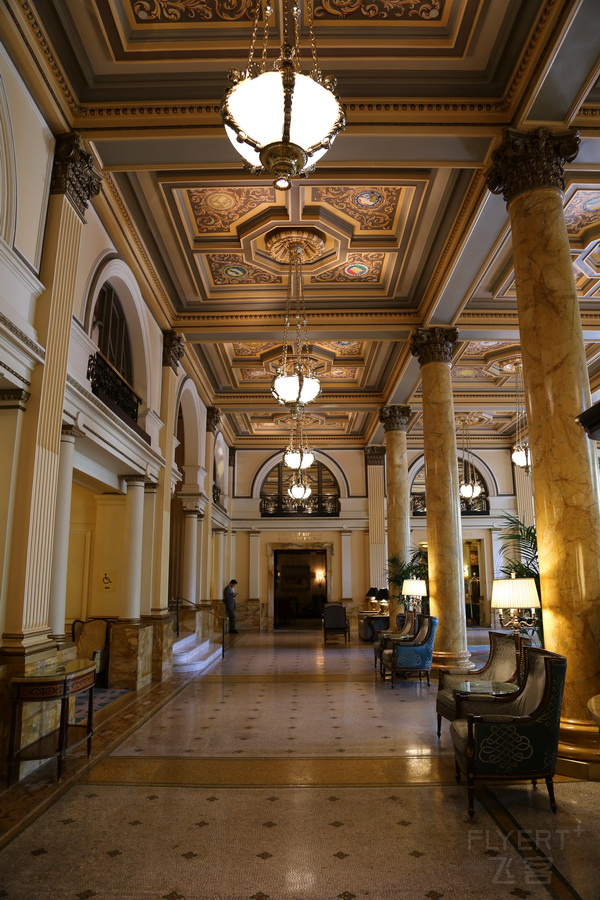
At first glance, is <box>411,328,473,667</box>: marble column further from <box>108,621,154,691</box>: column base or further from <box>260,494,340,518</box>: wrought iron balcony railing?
<box>260,494,340,518</box>: wrought iron balcony railing

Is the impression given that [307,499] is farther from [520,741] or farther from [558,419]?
[520,741]

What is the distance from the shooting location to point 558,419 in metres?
5.27

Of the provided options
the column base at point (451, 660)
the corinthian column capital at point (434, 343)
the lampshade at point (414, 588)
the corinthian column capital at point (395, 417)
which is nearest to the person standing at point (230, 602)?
the corinthian column capital at point (395, 417)

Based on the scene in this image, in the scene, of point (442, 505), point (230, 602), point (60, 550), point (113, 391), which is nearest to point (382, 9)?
point (113, 391)

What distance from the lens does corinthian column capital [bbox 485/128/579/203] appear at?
582 centimetres

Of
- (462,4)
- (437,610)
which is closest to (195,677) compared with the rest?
(437,610)

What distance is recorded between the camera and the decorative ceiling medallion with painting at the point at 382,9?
5.38 metres

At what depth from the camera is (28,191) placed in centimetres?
545

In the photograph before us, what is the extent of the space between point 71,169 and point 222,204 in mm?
2403

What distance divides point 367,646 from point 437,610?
237 inches

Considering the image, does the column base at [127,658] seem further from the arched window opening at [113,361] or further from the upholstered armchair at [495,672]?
the upholstered armchair at [495,672]

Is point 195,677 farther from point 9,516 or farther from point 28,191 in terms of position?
point 28,191

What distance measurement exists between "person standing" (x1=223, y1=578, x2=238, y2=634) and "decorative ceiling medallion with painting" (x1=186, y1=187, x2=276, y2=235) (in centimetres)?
1048

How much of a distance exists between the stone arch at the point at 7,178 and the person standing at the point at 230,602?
12665 mm
